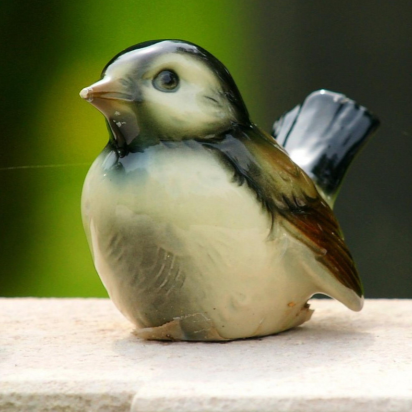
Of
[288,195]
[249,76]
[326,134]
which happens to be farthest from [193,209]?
[249,76]

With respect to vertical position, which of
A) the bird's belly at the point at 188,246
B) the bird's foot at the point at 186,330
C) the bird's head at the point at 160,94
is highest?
the bird's head at the point at 160,94

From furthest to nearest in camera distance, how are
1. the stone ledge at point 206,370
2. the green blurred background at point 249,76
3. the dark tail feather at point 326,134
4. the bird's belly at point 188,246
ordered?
the green blurred background at point 249,76
the dark tail feather at point 326,134
the bird's belly at point 188,246
the stone ledge at point 206,370

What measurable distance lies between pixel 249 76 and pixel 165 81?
3.65 ft

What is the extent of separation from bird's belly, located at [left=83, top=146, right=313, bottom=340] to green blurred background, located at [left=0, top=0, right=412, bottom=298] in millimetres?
753

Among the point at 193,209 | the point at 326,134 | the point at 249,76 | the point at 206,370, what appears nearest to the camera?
the point at 206,370

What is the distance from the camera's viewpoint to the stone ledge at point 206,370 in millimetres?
860

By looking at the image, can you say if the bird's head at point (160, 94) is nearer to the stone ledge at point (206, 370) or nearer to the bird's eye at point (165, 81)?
the bird's eye at point (165, 81)

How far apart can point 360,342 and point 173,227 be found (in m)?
0.37

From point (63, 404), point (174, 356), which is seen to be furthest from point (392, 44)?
→ point (63, 404)

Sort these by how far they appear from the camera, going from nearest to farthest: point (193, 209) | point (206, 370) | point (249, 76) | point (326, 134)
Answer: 1. point (206, 370)
2. point (193, 209)
3. point (326, 134)
4. point (249, 76)

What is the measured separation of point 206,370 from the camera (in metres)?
1.01

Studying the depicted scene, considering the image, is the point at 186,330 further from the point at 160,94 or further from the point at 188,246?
the point at 160,94

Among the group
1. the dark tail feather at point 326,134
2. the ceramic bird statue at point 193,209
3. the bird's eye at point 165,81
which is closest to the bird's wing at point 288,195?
the ceramic bird statue at point 193,209

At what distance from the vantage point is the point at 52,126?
6.13ft
